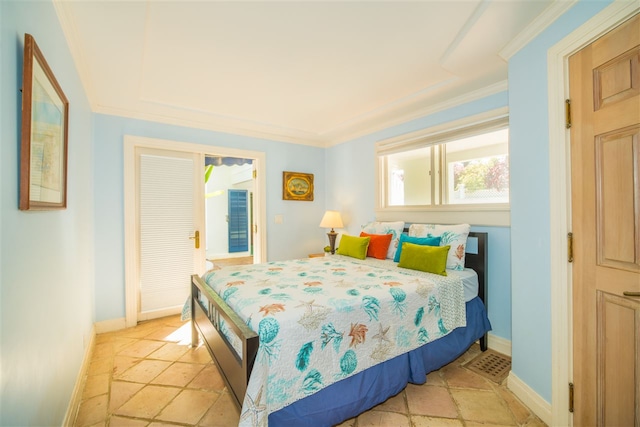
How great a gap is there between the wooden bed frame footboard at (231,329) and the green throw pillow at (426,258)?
0.47 m

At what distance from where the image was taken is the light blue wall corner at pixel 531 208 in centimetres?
167

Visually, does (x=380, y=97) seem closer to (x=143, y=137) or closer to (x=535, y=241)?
(x=535, y=241)

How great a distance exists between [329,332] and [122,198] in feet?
9.84

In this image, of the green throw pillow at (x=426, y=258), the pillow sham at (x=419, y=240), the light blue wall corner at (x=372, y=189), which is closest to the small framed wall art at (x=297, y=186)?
the light blue wall corner at (x=372, y=189)

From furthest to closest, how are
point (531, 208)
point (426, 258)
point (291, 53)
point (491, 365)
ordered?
point (426, 258)
point (491, 365)
point (291, 53)
point (531, 208)

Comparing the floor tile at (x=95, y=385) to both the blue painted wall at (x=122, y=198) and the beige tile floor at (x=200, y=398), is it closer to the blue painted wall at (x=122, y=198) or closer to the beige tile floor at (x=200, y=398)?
the beige tile floor at (x=200, y=398)

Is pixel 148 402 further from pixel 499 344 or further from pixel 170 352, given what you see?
pixel 499 344

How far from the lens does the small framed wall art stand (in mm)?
4357

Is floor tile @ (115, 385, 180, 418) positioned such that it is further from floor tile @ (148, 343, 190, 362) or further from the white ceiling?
the white ceiling

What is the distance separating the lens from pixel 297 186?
4.47 meters

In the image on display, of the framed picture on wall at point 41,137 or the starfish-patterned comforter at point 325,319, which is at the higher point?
the framed picture on wall at point 41,137

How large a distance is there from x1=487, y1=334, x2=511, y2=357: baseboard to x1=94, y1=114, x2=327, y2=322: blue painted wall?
2.78m

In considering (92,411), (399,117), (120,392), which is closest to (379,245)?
(399,117)

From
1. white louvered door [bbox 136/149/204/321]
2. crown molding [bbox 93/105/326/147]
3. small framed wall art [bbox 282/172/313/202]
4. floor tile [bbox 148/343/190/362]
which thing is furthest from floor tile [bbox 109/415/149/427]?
small framed wall art [bbox 282/172/313/202]
